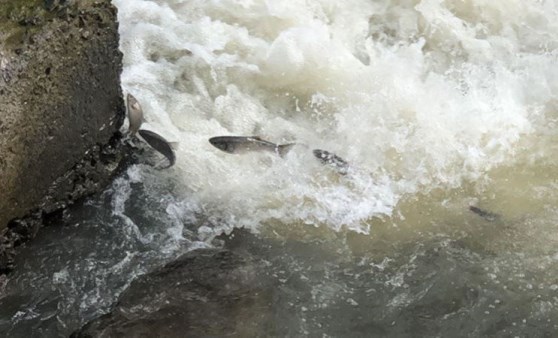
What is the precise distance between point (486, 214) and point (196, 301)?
2.36m

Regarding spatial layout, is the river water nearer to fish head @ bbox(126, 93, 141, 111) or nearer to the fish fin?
the fish fin

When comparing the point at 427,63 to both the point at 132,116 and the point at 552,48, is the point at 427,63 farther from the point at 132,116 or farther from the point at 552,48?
the point at 132,116

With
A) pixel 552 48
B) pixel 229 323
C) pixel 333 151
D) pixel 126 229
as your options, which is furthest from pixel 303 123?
pixel 552 48

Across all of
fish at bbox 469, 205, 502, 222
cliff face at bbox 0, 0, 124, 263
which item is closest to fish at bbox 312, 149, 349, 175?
fish at bbox 469, 205, 502, 222

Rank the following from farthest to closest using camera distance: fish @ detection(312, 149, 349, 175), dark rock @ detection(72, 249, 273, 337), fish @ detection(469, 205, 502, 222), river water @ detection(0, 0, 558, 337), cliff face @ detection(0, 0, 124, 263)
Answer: fish @ detection(312, 149, 349, 175)
fish @ detection(469, 205, 502, 222)
river water @ detection(0, 0, 558, 337)
cliff face @ detection(0, 0, 124, 263)
dark rock @ detection(72, 249, 273, 337)

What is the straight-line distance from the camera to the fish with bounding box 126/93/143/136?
5.49m

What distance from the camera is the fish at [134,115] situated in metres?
5.49

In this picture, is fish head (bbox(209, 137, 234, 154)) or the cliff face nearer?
the cliff face

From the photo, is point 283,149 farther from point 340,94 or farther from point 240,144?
point 340,94

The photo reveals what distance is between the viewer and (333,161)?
5684mm

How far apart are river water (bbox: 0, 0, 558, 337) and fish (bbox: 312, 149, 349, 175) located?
2.9 inches

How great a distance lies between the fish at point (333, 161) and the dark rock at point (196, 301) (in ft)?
4.07

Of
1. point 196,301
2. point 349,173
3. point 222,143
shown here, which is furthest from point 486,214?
point 196,301

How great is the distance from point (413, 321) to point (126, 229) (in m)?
2.12
